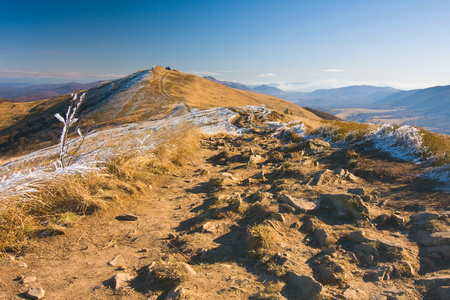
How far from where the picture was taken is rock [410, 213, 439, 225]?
348 cm

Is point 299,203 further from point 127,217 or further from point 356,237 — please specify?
point 127,217

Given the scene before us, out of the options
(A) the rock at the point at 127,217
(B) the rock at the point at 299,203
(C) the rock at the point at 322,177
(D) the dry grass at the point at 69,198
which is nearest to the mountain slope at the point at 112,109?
(C) the rock at the point at 322,177

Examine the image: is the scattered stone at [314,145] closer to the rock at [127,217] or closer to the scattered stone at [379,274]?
the scattered stone at [379,274]

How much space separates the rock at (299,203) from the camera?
4074 mm

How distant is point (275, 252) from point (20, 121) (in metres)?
44.9

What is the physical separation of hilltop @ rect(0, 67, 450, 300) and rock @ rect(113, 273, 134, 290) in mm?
12

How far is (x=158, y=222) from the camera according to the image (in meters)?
4.22

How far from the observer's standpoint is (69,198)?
4.08 metres

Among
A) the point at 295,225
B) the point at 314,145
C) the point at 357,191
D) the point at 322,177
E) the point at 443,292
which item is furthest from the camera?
the point at 314,145

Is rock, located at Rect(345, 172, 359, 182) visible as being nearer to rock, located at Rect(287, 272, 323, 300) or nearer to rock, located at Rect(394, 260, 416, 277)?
rock, located at Rect(394, 260, 416, 277)

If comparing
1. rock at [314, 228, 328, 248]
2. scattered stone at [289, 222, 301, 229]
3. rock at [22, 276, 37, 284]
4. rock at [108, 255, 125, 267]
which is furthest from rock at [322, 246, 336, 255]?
rock at [22, 276, 37, 284]

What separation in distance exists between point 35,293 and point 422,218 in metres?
5.23

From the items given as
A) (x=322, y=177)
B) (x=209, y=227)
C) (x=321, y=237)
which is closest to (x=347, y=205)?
(x=321, y=237)

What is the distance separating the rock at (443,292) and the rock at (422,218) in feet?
5.13
